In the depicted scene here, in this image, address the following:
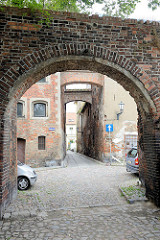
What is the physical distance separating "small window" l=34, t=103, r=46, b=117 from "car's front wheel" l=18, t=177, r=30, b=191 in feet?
25.9

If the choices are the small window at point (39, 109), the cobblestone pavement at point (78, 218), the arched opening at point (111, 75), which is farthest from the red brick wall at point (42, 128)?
the arched opening at point (111, 75)

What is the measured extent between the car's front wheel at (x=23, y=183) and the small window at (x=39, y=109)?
7885 millimetres

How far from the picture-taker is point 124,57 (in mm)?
5852

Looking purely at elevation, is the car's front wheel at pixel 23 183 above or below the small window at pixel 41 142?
below

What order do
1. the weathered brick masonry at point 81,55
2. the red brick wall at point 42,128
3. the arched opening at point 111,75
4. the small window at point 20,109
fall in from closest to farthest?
the weathered brick masonry at point 81,55, the arched opening at point 111,75, the red brick wall at point 42,128, the small window at point 20,109

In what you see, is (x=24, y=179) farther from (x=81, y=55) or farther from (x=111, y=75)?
(x=81, y=55)

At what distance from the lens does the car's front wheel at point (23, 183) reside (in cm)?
839

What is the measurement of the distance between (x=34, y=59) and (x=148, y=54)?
3063 millimetres

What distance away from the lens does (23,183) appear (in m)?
8.41

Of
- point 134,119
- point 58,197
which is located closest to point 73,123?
point 134,119

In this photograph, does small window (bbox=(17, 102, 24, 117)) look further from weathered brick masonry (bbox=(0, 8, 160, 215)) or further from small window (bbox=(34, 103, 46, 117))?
weathered brick masonry (bbox=(0, 8, 160, 215))

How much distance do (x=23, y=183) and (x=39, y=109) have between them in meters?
8.18

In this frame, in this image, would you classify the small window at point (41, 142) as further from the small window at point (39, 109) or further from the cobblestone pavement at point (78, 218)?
the cobblestone pavement at point (78, 218)

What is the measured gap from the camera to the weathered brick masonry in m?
5.40
